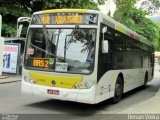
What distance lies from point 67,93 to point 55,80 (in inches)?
21.6

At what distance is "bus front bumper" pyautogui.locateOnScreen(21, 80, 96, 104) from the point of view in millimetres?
10250

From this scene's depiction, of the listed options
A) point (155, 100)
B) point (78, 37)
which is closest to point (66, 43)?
point (78, 37)

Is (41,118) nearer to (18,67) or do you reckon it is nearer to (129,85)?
(129,85)

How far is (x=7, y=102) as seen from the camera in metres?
11.8

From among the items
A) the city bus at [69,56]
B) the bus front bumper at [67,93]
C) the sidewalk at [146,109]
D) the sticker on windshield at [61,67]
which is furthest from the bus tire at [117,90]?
the sticker on windshield at [61,67]

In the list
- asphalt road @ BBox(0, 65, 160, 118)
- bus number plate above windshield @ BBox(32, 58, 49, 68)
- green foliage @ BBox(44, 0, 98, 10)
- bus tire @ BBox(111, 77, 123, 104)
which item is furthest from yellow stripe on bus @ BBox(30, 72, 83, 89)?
green foliage @ BBox(44, 0, 98, 10)

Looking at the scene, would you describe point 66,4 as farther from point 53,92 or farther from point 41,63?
point 53,92

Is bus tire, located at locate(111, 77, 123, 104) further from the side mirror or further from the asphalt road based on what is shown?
the side mirror

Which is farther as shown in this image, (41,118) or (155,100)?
(155,100)

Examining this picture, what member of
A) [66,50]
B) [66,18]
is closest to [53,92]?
[66,50]

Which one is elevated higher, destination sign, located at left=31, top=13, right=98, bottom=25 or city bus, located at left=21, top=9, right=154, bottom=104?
Answer: destination sign, located at left=31, top=13, right=98, bottom=25

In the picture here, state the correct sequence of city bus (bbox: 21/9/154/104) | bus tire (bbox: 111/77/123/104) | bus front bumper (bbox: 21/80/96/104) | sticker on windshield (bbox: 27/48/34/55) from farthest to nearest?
bus tire (bbox: 111/77/123/104) → sticker on windshield (bbox: 27/48/34/55) → city bus (bbox: 21/9/154/104) → bus front bumper (bbox: 21/80/96/104)

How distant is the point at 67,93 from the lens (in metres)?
10.4

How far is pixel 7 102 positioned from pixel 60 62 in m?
2.52
